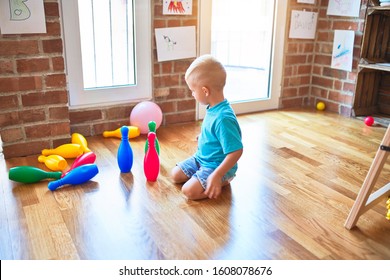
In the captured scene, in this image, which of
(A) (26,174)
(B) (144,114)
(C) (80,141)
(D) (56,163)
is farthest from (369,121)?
(A) (26,174)

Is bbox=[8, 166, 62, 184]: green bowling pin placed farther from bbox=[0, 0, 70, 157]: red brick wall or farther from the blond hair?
the blond hair

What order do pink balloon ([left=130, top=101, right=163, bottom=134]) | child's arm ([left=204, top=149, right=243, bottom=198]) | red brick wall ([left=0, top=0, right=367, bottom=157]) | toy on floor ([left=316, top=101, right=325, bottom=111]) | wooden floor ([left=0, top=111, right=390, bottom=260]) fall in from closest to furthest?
wooden floor ([left=0, top=111, right=390, bottom=260]), child's arm ([left=204, top=149, right=243, bottom=198]), red brick wall ([left=0, top=0, right=367, bottom=157]), pink balloon ([left=130, top=101, right=163, bottom=134]), toy on floor ([left=316, top=101, right=325, bottom=111])

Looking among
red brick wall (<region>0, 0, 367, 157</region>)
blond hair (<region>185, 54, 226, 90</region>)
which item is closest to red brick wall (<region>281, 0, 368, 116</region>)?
red brick wall (<region>0, 0, 367, 157</region>)

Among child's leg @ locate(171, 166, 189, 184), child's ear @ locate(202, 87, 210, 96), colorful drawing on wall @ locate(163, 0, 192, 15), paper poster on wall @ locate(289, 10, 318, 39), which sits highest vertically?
colorful drawing on wall @ locate(163, 0, 192, 15)

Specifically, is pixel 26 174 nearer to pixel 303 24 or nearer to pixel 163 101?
pixel 163 101

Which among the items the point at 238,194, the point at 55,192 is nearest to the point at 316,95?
the point at 238,194

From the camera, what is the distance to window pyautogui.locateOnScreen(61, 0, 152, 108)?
2115mm

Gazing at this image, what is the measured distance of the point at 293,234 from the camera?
129 cm

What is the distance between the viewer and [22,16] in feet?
5.82

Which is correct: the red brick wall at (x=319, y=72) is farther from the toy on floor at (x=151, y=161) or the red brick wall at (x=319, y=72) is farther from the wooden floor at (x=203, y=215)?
the toy on floor at (x=151, y=161)

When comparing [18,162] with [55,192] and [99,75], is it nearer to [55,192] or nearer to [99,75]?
[55,192]

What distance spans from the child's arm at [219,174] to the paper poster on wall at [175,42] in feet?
3.64

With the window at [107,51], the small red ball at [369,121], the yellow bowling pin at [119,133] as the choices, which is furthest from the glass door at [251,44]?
the small red ball at [369,121]

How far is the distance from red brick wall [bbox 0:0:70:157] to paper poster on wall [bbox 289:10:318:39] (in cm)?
172
